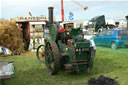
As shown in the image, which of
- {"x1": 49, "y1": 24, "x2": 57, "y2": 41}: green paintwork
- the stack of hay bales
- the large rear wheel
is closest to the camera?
the large rear wheel

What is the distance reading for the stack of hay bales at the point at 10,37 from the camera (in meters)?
11.1

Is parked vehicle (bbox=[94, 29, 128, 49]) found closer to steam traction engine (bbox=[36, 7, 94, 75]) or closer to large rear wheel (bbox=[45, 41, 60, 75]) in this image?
steam traction engine (bbox=[36, 7, 94, 75])

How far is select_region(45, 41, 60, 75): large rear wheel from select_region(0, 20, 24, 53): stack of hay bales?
5.19m

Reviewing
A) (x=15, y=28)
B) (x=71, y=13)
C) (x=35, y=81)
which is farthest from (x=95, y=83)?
(x=71, y=13)

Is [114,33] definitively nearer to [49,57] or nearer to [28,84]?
[49,57]

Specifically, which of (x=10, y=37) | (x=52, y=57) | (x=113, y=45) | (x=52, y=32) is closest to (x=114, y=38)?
(x=113, y=45)

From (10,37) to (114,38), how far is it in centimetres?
689

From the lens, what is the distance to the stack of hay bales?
439 inches

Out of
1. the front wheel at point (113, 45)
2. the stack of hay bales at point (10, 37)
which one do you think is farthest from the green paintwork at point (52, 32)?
the front wheel at point (113, 45)

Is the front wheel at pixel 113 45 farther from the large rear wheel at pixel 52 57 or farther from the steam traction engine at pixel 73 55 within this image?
the large rear wheel at pixel 52 57

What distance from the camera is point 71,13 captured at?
1574 centimetres

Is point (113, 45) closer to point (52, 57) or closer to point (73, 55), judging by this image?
point (52, 57)

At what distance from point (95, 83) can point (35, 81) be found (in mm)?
1980

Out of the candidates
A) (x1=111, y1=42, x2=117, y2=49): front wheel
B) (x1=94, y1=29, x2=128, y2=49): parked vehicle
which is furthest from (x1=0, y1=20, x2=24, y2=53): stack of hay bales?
(x1=111, y1=42, x2=117, y2=49): front wheel
